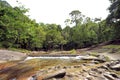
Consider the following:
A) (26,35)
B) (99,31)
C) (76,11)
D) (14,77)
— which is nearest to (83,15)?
(76,11)

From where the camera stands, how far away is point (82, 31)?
57562 millimetres

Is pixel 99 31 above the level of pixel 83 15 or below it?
below

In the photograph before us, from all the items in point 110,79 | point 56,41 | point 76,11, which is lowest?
point 110,79

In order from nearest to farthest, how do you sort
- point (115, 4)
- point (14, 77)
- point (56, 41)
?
point (14, 77) → point (115, 4) → point (56, 41)

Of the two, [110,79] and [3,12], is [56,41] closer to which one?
[3,12]

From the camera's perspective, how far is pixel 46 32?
5738 cm

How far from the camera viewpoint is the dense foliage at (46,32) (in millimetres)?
39531

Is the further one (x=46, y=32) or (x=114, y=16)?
(x=46, y=32)

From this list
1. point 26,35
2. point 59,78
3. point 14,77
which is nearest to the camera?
point 59,78

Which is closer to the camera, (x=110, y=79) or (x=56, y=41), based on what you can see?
(x=110, y=79)

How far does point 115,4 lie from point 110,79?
28.1 metres

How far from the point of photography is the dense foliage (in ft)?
130

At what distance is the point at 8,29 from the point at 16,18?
419cm

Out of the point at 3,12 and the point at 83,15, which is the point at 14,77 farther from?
the point at 83,15
